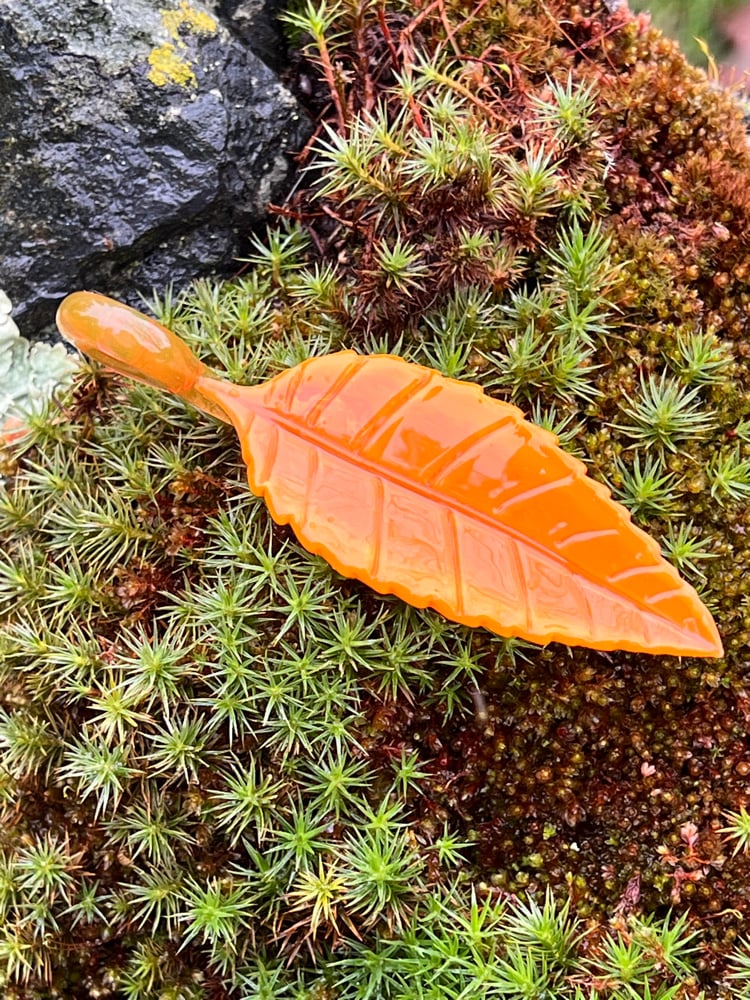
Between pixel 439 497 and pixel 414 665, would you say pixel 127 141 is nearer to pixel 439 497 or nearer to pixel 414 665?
pixel 439 497

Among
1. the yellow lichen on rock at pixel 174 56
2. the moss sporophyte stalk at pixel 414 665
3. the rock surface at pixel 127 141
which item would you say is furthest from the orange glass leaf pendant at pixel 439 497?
the yellow lichen on rock at pixel 174 56

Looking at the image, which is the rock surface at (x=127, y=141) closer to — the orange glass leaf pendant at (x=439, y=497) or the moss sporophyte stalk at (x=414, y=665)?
the moss sporophyte stalk at (x=414, y=665)

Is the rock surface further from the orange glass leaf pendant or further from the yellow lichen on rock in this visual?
the orange glass leaf pendant

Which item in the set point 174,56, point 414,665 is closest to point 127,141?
point 174,56

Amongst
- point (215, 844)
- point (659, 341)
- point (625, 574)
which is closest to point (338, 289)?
point (659, 341)

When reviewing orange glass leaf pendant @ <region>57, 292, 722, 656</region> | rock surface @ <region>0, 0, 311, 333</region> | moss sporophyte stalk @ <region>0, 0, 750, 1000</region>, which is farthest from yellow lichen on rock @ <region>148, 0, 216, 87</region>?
orange glass leaf pendant @ <region>57, 292, 722, 656</region>
